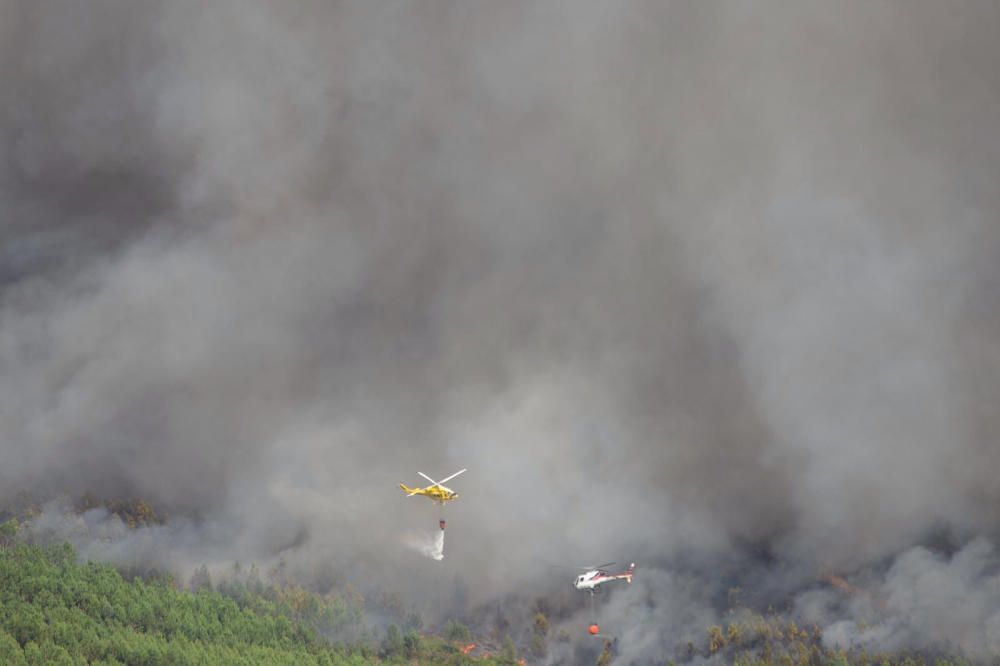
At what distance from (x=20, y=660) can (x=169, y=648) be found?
21.6 meters

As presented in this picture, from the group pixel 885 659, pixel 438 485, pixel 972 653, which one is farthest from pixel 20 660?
pixel 972 653

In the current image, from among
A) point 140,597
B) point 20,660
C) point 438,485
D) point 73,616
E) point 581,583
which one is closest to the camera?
point 438,485

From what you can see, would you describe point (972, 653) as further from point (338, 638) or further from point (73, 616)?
point (73, 616)

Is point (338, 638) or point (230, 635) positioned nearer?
point (230, 635)

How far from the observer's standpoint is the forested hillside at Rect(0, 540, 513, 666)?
6117 inches

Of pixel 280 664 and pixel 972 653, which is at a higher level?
pixel 972 653

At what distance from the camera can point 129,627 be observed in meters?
175

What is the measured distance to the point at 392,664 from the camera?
196125 millimetres

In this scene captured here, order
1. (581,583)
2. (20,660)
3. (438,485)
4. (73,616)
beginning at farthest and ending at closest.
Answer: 1. (73,616)
2. (581,583)
3. (20,660)
4. (438,485)

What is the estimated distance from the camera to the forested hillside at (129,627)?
6117 inches

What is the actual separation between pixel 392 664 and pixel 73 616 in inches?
2237

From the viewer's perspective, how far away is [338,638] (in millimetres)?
199875

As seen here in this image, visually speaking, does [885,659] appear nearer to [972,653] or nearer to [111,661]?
[972,653]

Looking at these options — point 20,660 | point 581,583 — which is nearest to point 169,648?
point 20,660
